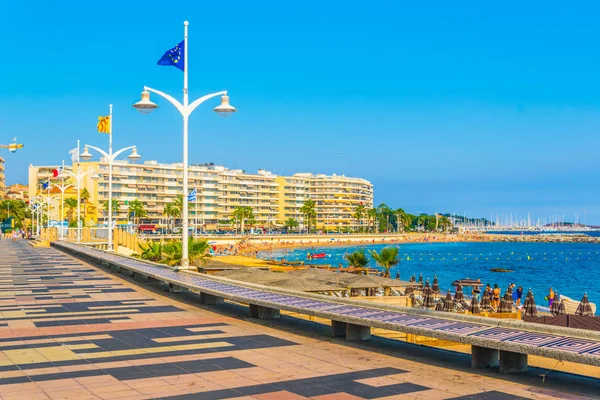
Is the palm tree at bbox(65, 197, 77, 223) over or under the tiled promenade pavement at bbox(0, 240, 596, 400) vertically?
over

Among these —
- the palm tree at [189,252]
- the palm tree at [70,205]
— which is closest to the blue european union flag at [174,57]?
the palm tree at [189,252]

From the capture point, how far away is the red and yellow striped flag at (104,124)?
35.2 m

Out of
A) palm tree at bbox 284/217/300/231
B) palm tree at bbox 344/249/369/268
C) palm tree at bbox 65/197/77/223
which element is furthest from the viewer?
palm tree at bbox 284/217/300/231

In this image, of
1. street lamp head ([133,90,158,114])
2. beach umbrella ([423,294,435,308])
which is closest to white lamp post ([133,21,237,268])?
street lamp head ([133,90,158,114])

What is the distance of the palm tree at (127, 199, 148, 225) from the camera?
148500mm

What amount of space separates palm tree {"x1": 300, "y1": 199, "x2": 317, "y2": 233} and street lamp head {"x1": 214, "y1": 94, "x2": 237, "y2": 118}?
538ft

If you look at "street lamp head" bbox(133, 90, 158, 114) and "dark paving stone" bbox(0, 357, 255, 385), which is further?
"street lamp head" bbox(133, 90, 158, 114)

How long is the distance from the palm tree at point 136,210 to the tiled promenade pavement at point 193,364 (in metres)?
137

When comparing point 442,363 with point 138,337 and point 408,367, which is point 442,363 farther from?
point 138,337

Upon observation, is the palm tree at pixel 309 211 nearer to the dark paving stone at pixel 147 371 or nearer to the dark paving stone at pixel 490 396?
the dark paving stone at pixel 147 371

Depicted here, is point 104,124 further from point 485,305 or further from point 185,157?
point 485,305

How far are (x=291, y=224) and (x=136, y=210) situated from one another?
5211 centimetres

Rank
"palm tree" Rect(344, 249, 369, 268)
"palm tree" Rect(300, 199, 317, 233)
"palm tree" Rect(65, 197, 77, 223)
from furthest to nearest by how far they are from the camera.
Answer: "palm tree" Rect(300, 199, 317, 233) < "palm tree" Rect(65, 197, 77, 223) < "palm tree" Rect(344, 249, 369, 268)

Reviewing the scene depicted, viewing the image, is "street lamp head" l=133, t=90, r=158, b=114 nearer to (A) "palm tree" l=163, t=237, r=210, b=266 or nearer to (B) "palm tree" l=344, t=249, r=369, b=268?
(A) "palm tree" l=163, t=237, r=210, b=266
